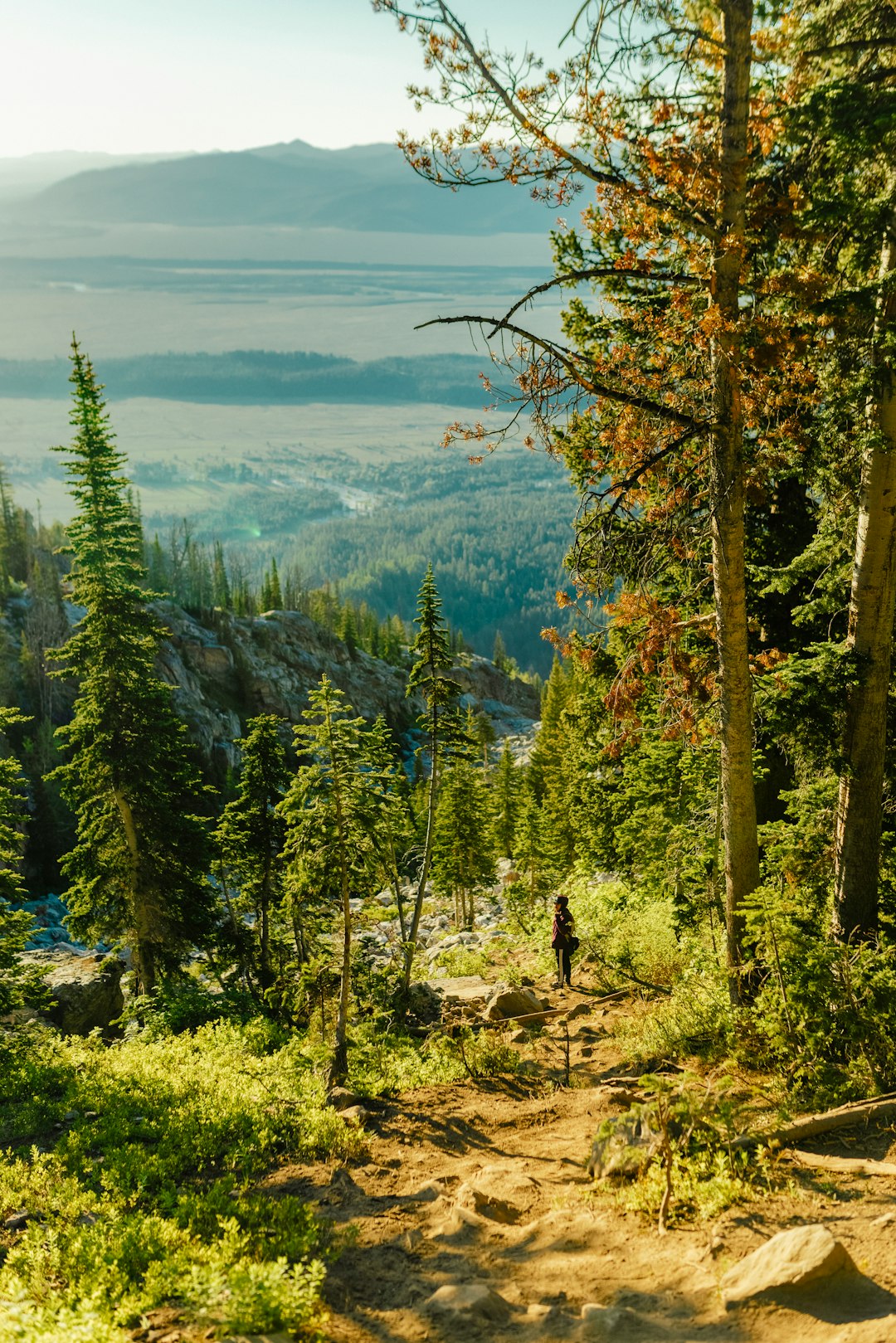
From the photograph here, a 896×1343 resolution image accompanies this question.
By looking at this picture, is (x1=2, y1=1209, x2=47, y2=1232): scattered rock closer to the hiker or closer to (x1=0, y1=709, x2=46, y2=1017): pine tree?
the hiker

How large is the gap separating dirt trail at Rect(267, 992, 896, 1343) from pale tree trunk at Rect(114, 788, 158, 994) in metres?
13.2

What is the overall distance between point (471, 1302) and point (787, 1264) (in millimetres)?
1962

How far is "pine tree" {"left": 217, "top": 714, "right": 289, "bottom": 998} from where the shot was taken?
2306 centimetres

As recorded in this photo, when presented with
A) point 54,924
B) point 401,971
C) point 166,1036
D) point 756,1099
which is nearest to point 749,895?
point 756,1099

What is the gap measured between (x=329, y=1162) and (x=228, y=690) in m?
88.5

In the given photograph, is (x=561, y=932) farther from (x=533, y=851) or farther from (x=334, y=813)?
(x=533, y=851)

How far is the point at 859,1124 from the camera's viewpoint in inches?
256

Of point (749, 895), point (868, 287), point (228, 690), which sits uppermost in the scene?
point (868, 287)

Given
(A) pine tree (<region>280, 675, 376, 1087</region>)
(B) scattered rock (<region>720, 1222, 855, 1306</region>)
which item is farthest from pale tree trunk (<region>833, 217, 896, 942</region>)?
(A) pine tree (<region>280, 675, 376, 1087</region>)

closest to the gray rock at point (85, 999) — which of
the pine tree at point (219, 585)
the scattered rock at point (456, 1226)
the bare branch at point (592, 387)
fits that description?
the scattered rock at point (456, 1226)

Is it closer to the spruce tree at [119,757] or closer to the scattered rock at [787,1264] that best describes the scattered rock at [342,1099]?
the scattered rock at [787,1264]

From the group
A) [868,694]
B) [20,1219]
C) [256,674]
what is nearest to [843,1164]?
[868,694]

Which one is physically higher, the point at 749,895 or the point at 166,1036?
the point at 749,895

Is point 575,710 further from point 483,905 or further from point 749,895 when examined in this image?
point 483,905
